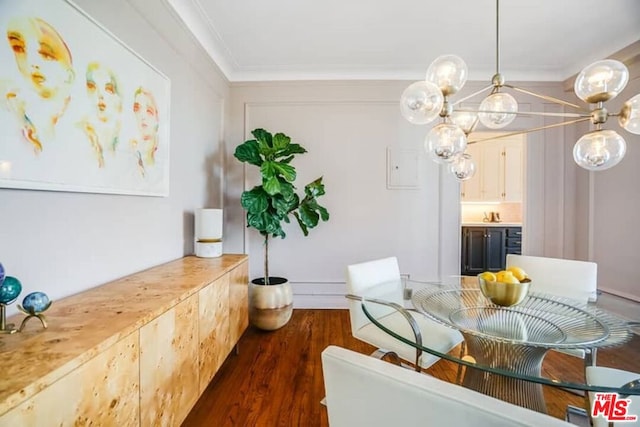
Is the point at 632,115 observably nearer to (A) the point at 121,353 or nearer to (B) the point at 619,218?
(B) the point at 619,218

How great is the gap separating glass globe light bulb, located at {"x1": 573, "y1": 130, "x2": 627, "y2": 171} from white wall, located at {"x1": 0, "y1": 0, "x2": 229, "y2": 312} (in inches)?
104

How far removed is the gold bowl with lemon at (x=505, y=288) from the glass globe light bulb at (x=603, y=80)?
3.44ft

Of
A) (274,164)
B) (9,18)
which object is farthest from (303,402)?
(9,18)

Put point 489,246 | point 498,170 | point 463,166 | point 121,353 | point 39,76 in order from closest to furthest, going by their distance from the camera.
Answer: point 121,353 → point 39,76 → point 463,166 → point 489,246 → point 498,170

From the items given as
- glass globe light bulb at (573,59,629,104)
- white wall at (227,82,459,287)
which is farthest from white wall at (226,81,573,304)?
glass globe light bulb at (573,59,629,104)

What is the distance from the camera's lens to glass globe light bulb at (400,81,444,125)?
149cm

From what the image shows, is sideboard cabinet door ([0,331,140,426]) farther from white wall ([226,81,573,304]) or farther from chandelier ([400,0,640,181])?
white wall ([226,81,573,304])

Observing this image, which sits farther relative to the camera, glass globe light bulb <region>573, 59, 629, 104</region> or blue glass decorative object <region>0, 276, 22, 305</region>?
glass globe light bulb <region>573, 59, 629, 104</region>

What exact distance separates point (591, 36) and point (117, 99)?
3983mm

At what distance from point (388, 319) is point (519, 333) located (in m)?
0.66

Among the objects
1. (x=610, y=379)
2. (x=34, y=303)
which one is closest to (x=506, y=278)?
(x=610, y=379)

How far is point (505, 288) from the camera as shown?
1344mm

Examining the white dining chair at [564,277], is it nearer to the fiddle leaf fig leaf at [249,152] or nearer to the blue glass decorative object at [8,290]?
the fiddle leaf fig leaf at [249,152]

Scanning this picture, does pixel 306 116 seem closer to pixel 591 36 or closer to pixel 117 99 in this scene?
pixel 117 99
